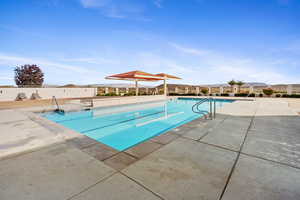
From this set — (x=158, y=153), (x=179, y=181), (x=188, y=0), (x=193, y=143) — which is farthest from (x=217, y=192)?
(x=188, y=0)

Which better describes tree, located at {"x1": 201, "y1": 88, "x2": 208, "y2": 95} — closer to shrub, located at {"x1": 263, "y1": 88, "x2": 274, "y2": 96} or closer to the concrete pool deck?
shrub, located at {"x1": 263, "y1": 88, "x2": 274, "y2": 96}

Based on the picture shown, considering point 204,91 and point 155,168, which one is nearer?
point 155,168

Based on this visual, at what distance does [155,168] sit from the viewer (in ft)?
5.73

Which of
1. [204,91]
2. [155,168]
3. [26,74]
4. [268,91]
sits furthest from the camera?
[26,74]

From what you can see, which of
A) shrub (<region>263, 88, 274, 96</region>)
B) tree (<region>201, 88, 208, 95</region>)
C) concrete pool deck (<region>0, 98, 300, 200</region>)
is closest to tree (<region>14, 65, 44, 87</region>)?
concrete pool deck (<region>0, 98, 300, 200</region>)

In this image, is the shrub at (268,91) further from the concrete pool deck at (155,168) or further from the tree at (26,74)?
the tree at (26,74)

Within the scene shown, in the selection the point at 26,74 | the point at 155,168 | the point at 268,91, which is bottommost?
the point at 155,168

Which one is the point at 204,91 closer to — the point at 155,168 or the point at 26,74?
the point at 155,168

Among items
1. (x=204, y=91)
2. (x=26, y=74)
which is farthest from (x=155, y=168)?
(x=26, y=74)

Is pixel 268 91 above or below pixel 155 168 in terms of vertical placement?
above

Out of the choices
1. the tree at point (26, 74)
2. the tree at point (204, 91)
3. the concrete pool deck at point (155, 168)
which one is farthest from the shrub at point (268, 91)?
the tree at point (26, 74)

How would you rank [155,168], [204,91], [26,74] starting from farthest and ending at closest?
1. [26,74]
2. [204,91]
3. [155,168]

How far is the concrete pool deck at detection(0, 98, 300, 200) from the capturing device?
1.31 meters

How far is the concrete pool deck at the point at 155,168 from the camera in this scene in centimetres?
131
